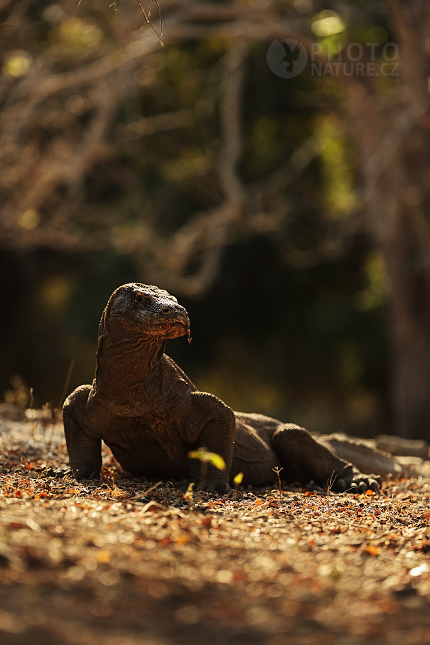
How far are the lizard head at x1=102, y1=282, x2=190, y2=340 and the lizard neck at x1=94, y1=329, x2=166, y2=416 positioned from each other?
0.37 feet

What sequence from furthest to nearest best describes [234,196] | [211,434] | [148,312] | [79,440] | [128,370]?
1. [234,196]
2. [79,440]
3. [211,434]
4. [128,370]
5. [148,312]

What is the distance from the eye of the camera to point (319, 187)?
19875mm

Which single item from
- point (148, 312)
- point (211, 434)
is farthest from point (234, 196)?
point (148, 312)

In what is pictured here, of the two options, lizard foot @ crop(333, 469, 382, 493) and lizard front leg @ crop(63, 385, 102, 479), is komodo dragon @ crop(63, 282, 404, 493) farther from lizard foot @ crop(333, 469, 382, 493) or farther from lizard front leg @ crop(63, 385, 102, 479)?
lizard foot @ crop(333, 469, 382, 493)

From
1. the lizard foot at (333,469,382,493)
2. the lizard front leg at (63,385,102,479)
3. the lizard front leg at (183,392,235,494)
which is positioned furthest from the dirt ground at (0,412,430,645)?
the lizard foot at (333,469,382,493)

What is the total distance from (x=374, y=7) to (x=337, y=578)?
1055cm

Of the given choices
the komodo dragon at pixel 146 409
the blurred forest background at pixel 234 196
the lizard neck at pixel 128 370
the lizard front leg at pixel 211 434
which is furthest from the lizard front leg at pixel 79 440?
the blurred forest background at pixel 234 196

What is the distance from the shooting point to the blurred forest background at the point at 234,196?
11461 mm

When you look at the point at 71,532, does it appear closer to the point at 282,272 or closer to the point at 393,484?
the point at 393,484

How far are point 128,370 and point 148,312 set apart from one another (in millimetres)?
449

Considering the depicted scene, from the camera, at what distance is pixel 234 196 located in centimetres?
1402

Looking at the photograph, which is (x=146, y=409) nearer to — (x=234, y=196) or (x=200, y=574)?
(x=200, y=574)

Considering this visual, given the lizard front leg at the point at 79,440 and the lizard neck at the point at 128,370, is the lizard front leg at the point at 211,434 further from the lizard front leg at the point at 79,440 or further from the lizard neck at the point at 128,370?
the lizard front leg at the point at 79,440

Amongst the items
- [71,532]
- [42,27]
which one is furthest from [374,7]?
[71,532]
